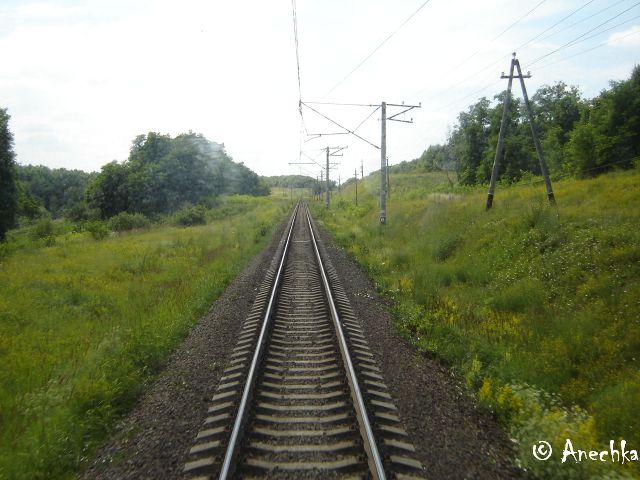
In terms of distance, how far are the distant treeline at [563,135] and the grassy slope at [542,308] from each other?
8.72 metres

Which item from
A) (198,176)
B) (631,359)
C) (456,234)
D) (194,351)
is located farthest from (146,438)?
(198,176)

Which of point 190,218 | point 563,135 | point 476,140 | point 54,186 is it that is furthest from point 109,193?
point 54,186

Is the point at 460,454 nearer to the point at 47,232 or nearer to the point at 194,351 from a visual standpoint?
the point at 194,351

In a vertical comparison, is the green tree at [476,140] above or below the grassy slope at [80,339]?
above

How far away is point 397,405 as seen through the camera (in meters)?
5.53

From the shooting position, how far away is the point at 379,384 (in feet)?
19.7

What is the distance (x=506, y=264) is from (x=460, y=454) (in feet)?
27.3

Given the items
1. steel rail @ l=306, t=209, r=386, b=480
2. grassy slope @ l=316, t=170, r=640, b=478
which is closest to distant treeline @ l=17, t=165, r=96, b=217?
grassy slope @ l=316, t=170, r=640, b=478

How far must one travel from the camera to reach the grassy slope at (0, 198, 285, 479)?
4.82 m

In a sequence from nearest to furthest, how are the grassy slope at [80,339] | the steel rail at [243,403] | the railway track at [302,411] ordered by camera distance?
the steel rail at [243,403] → the railway track at [302,411] → the grassy slope at [80,339]

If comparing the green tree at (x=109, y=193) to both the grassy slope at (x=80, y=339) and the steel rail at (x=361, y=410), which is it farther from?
the steel rail at (x=361, y=410)

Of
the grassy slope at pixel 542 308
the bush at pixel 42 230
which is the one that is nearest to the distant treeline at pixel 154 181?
the bush at pixel 42 230

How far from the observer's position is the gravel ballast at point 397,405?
4395mm

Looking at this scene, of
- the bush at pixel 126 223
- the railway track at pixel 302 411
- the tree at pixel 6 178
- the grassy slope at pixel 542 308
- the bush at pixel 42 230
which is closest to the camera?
the railway track at pixel 302 411
